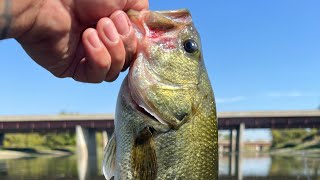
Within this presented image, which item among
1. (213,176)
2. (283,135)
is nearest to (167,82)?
(213,176)

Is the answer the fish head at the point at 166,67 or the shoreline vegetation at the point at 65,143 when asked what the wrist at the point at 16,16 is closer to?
the fish head at the point at 166,67

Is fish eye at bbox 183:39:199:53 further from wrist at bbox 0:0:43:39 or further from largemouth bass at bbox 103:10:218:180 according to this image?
wrist at bbox 0:0:43:39

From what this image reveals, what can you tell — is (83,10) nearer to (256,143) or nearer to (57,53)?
(57,53)

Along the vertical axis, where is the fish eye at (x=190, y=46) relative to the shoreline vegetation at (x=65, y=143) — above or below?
above

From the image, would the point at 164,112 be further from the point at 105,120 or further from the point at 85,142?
the point at 85,142

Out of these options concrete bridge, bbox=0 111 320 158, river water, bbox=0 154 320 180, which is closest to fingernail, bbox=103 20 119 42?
river water, bbox=0 154 320 180

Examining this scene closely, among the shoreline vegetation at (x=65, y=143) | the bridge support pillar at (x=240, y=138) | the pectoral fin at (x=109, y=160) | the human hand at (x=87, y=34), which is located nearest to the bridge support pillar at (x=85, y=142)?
the shoreline vegetation at (x=65, y=143)

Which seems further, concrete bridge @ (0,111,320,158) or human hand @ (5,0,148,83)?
concrete bridge @ (0,111,320,158)

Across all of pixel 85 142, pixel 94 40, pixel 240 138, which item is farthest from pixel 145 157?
pixel 240 138
